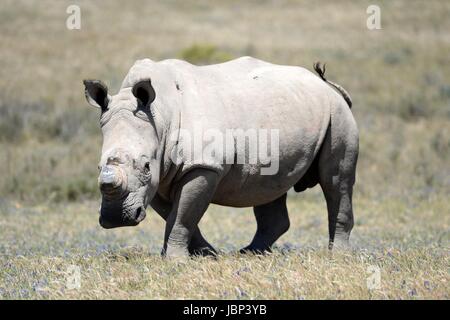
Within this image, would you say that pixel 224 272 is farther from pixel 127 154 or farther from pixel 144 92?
pixel 144 92

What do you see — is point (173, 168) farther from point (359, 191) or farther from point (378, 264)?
point (359, 191)

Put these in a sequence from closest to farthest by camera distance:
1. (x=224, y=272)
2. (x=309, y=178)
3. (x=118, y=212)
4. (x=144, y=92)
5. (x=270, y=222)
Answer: (x=224, y=272), (x=118, y=212), (x=144, y=92), (x=309, y=178), (x=270, y=222)

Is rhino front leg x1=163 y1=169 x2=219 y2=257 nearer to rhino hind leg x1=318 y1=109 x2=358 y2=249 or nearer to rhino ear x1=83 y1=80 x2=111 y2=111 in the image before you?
rhino ear x1=83 y1=80 x2=111 y2=111

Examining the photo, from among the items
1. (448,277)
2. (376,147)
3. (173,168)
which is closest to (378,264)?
(448,277)

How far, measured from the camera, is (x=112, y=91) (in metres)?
20.9

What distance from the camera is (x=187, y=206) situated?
6.79m

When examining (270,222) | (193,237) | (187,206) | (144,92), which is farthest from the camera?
(270,222)

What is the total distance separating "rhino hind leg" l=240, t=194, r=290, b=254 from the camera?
8305 mm

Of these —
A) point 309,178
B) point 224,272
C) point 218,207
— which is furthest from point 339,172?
point 218,207

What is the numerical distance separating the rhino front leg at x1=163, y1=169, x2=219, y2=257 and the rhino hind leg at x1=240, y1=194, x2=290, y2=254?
153 centimetres

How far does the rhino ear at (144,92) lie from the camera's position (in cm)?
655

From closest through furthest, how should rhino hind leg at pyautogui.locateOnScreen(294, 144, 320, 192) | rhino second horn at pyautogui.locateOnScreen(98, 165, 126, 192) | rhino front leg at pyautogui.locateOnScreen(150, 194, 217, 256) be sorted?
rhino second horn at pyautogui.locateOnScreen(98, 165, 126, 192) < rhino front leg at pyautogui.locateOnScreen(150, 194, 217, 256) < rhino hind leg at pyautogui.locateOnScreen(294, 144, 320, 192)

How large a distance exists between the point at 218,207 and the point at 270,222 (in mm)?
6099

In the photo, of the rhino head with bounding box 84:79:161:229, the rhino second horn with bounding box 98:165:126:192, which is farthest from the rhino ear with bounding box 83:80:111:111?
the rhino second horn with bounding box 98:165:126:192
